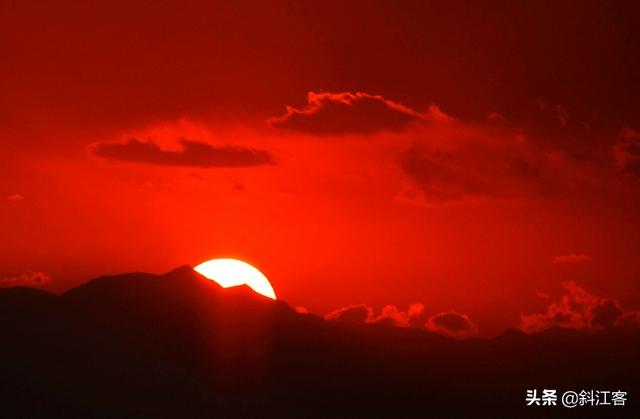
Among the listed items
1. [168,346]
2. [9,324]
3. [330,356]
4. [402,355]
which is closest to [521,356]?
[402,355]

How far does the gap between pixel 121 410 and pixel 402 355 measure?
213ft

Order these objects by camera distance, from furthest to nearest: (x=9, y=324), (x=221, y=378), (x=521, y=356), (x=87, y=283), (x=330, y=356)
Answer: (x=521, y=356)
(x=87, y=283)
(x=330, y=356)
(x=221, y=378)
(x=9, y=324)

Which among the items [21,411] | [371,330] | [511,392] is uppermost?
[371,330]

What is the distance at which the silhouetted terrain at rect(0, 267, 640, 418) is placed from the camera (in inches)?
4749

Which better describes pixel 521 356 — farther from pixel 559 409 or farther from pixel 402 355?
pixel 559 409

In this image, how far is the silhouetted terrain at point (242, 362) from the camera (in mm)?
120625

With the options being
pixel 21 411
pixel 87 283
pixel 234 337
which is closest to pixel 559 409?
pixel 234 337

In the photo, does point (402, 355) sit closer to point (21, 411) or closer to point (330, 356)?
point (330, 356)

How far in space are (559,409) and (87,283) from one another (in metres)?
83.2

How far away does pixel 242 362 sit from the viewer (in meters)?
153

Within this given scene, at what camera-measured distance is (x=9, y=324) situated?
13175 cm

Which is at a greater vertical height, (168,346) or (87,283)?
(87,283)

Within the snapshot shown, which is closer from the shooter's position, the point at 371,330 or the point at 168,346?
the point at 168,346

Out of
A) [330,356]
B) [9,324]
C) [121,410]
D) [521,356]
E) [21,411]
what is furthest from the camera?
[521,356]
